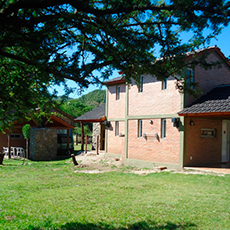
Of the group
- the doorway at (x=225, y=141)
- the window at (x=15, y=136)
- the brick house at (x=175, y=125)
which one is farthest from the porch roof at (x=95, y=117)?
the doorway at (x=225, y=141)

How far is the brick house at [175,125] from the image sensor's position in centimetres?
1452

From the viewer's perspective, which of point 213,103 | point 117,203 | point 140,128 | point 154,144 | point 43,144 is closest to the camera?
point 117,203

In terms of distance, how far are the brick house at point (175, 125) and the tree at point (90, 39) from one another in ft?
26.5

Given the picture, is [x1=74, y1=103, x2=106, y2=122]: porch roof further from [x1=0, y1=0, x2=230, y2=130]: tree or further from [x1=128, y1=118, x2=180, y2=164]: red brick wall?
[x1=0, y1=0, x2=230, y2=130]: tree

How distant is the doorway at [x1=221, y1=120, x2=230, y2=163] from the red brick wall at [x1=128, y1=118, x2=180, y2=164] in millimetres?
3858

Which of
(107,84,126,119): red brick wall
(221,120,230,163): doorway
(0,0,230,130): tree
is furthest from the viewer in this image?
(107,84,126,119): red brick wall

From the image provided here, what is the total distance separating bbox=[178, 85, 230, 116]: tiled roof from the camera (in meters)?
13.0

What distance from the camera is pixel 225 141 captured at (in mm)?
16938

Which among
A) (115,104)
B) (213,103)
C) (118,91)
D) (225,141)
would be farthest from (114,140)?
(213,103)

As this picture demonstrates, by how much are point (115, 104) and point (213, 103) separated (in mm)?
9006

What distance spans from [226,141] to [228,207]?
10.5m

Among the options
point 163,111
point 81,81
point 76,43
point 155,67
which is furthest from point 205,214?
point 163,111

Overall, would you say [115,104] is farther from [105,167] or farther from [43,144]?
[43,144]

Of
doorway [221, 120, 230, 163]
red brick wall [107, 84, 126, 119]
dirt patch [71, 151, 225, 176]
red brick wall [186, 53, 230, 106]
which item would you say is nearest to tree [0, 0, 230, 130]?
dirt patch [71, 151, 225, 176]
